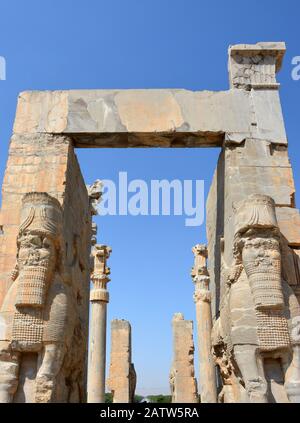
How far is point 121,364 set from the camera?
1540cm

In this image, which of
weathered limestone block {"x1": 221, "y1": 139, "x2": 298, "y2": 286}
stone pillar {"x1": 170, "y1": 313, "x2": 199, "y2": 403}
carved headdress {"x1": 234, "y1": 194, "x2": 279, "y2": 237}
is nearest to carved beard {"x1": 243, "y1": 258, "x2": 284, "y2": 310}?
carved headdress {"x1": 234, "y1": 194, "x2": 279, "y2": 237}

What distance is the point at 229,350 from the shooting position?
5.20 m

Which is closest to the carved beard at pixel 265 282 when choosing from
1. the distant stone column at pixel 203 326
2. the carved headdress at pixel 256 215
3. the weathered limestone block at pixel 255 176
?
the carved headdress at pixel 256 215

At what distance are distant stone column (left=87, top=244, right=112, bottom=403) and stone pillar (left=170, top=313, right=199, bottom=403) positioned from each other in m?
3.83

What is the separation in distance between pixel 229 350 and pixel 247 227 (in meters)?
1.39

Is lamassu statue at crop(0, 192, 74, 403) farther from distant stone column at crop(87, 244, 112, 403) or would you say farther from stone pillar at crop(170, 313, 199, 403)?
stone pillar at crop(170, 313, 199, 403)

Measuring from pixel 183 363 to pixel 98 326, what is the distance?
4.54 metres

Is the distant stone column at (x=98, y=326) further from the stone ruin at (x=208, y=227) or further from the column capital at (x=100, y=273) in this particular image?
the stone ruin at (x=208, y=227)

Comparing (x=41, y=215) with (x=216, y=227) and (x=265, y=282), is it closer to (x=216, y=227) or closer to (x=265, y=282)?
(x=265, y=282)

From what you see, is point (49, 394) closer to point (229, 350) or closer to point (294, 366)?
point (229, 350)

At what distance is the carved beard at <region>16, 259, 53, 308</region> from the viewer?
194 inches

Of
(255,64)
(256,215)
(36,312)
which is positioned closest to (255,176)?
(256,215)

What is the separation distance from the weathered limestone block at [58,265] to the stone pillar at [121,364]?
29.6 ft
